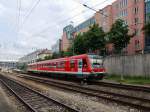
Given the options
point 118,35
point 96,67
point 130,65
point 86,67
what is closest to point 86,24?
point 118,35

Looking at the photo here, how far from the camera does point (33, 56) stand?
518 ft

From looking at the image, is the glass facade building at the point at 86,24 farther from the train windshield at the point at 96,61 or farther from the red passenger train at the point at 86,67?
the train windshield at the point at 96,61

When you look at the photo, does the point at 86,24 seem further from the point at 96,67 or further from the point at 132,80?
the point at 96,67

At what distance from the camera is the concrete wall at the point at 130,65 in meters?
31.3

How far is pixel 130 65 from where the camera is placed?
33969mm

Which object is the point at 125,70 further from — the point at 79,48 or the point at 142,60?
the point at 79,48

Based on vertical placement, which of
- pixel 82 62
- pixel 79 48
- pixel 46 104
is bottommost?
pixel 46 104

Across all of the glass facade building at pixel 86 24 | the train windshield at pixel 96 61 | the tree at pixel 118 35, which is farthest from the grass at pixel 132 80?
the glass facade building at pixel 86 24

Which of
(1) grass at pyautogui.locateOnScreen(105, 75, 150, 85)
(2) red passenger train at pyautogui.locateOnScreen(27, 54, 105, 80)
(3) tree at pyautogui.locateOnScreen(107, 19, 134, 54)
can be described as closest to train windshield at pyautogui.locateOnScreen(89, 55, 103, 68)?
(2) red passenger train at pyautogui.locateOnScreen(27, 54, 105, 80)

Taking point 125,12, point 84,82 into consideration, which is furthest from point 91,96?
point 125,12

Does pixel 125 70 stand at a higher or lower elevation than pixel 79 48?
lower

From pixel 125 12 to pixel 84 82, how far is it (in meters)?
53.6

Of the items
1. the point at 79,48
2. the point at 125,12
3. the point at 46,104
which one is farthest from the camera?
the point at 125,12

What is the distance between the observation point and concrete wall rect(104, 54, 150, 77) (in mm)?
31277
